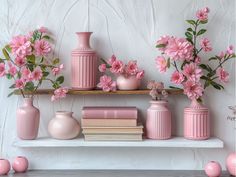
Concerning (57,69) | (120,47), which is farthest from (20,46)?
(120,47)

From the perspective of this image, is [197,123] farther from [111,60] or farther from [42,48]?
[42,48]

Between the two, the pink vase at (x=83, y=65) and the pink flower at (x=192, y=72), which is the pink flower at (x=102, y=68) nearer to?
the pink vase at (x=83, y=65)

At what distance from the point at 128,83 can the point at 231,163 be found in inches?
22.3

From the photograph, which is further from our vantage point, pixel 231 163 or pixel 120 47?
pixel 120 47

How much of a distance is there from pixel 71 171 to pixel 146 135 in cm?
38

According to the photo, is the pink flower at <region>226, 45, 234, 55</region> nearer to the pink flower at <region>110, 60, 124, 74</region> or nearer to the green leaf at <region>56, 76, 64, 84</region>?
the pink flower at <region>110, 60, 124, 74</region>

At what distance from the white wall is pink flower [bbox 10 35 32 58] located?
14cm

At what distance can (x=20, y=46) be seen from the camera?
177 centimetres

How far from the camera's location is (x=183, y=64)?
1.83 m

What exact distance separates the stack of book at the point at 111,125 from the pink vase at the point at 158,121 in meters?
0.06

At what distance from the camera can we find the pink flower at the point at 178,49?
1757 millimetres

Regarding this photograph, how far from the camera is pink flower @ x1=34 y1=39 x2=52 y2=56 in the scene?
5.93 ft

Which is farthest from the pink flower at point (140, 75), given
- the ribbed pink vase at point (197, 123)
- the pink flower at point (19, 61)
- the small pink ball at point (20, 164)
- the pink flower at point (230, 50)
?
the small pink ball at point (20, 164)

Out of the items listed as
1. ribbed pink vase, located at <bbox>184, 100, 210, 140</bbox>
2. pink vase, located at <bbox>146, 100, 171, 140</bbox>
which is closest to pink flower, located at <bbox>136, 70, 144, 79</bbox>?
pink vase, located at <bbox>146, 100, 171, 140</bbox>
